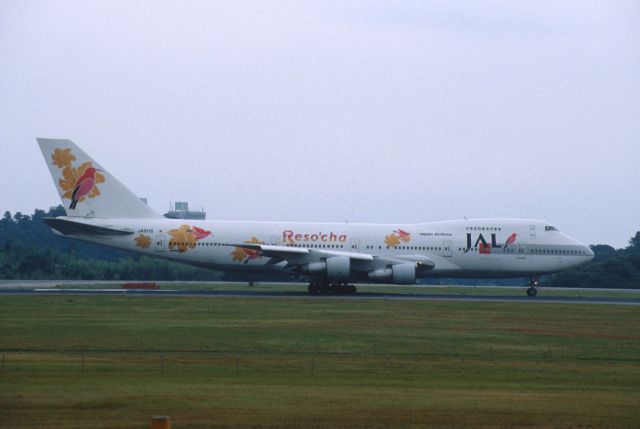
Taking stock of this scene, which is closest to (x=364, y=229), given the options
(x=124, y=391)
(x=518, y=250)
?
(x=518, y=250)

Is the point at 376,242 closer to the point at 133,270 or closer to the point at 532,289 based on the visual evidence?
the point at 532,289

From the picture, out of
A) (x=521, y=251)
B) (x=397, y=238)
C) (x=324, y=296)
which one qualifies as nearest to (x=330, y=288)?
(x=324, y=296)

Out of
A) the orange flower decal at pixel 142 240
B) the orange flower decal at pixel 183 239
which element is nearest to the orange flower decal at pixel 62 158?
the orange flower decal at pixel 142 240

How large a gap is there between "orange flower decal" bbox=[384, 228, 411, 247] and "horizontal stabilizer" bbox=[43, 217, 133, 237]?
14490 mm

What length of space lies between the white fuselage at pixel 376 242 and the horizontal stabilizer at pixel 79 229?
0.32 m

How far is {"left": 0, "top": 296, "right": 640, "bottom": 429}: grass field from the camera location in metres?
20.2

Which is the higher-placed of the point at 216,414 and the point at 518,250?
the point at 518,250

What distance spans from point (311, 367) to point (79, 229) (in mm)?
34880

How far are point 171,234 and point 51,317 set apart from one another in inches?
780

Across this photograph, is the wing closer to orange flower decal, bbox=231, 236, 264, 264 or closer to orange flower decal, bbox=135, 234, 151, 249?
orange flower decal, bbox=231, 236, 264, 264

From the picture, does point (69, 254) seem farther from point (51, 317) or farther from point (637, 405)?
point (637, 405)

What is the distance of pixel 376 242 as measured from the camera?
62.0m

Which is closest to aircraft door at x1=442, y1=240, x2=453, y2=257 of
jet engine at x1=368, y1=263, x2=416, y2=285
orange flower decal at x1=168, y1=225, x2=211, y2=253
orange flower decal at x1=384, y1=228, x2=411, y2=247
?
orange flower decal at x1=384, y1=228, x2=411, y2=247

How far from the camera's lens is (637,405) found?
22.0 m
